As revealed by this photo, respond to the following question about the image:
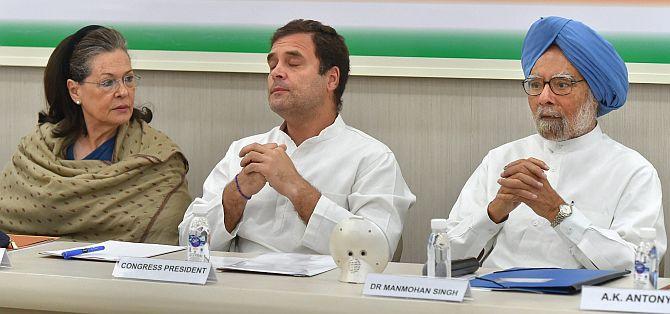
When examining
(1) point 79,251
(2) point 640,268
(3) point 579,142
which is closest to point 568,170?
(3) point 579,142

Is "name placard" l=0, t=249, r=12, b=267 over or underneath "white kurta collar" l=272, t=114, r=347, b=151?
underneath

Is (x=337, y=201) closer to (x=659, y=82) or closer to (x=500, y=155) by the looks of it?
(x=500, y=155)

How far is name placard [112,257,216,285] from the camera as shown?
7.37 ft

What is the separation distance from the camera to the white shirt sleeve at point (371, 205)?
3.14m

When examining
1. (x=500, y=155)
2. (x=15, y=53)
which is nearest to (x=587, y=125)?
(x=500, y=155)

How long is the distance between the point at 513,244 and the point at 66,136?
5.76 ft

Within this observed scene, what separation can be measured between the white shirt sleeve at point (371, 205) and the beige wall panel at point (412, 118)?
1.61ft

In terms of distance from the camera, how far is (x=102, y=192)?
358 centimetres

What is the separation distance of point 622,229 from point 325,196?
3.20ft

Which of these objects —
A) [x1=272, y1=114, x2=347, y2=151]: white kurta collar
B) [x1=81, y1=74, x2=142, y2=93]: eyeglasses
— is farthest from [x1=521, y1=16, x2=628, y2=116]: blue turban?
[x1=81, y1=74, x2=142, y2=93]: eyeglasses

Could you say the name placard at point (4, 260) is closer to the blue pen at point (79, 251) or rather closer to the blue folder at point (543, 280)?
the blue pen at point (79, 251)

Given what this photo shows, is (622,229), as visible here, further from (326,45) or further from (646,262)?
(326,45)

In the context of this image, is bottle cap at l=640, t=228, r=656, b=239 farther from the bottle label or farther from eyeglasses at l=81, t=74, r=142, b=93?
eyeglasses at l=81, t=74, r=142, b=93

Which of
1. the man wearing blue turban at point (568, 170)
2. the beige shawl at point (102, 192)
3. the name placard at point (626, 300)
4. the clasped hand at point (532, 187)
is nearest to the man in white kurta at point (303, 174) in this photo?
the beige shawl at point (102, 192)
